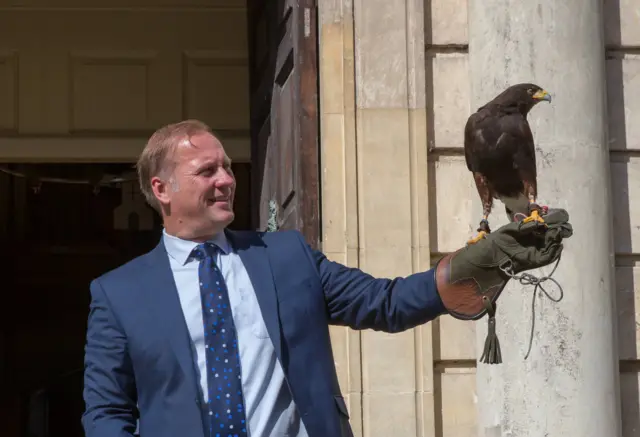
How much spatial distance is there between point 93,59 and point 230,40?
34.0 inches

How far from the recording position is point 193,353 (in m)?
3.44

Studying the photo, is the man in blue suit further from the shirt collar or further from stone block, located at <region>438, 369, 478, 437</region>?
stone block, located at <region>438, 369, 478, 437</region>

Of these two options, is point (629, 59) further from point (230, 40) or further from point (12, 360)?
point (12, 360)

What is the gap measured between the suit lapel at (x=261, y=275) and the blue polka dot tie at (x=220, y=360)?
90 mm

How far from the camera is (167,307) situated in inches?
137

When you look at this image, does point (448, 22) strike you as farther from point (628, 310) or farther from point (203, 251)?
point (203, 251)

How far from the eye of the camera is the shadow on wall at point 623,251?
19.0 ft

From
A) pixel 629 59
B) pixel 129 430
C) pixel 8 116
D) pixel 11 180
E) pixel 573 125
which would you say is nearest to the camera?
pixel 129 430

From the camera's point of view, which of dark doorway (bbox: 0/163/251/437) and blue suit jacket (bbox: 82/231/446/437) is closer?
blue suit jacket (bbox: 82/231/446/437)

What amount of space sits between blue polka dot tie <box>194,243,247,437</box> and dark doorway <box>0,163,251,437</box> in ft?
20.7

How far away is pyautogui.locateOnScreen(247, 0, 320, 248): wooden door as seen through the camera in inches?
227

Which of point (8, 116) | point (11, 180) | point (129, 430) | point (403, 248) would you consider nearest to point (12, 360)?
point (11, 180)

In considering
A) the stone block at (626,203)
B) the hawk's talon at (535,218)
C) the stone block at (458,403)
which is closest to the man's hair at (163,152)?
the hawk's talon at (535,218)

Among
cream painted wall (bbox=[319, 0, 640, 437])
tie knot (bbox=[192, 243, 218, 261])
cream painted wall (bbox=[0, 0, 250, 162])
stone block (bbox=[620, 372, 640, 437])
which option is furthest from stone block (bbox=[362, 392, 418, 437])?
cream painted wall (bbox=[0, 0, 250, 162])
